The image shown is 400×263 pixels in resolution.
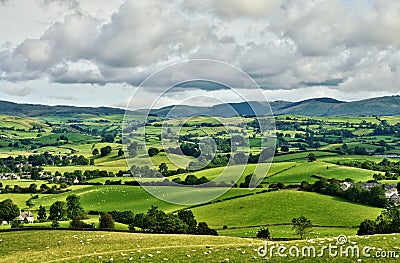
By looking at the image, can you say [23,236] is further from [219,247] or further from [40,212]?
[40,212]

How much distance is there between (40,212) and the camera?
9569cm

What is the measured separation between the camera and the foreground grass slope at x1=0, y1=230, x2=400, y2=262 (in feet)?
99.2

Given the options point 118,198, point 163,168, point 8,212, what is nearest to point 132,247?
point 8,212

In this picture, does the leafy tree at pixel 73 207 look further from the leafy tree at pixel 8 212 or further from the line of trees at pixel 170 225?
the line of trees at pixel 170 225

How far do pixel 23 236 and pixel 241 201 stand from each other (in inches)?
2446

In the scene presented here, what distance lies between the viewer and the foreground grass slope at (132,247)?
30.2m

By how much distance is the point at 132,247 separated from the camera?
37031 millimetres

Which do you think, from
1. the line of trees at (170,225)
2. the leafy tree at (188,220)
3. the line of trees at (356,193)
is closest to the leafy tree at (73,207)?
the line of trees at (170,225)

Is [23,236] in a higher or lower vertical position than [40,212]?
higher

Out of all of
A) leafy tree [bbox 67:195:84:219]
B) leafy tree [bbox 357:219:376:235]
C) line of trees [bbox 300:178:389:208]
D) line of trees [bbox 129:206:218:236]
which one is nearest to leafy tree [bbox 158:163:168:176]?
leafy tree [bbox 67:195:84:219]

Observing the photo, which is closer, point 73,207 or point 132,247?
point 132,247

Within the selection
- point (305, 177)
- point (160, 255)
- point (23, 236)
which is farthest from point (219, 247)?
point (305, 177)

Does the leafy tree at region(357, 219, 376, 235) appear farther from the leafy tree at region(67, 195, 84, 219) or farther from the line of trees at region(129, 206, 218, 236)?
the leafy tree at region(67, 195, 84, 219)

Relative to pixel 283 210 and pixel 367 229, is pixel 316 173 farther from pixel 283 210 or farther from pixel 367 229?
pixel 367 229
